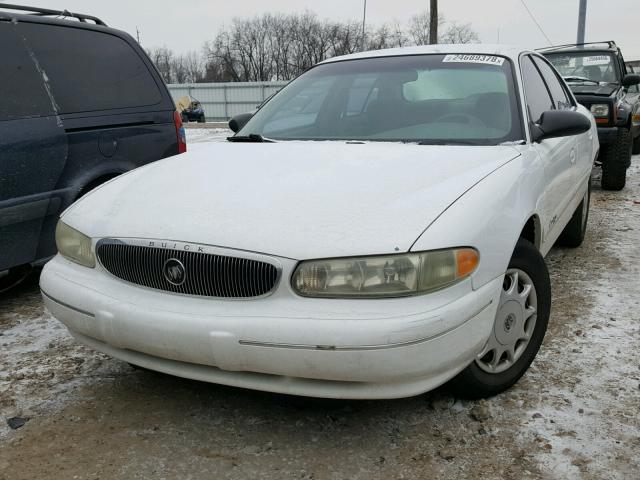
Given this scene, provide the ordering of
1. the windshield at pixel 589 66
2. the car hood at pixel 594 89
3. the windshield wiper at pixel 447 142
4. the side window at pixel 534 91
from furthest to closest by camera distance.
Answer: the windshield at pixel 589 66, the car hood at pixel 594 89, the side window at pixel 534 91, the windshield wiper at pixel 447 142

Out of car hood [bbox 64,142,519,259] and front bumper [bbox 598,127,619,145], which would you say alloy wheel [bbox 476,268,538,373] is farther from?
front bumper [bbox 598,127,619,145]

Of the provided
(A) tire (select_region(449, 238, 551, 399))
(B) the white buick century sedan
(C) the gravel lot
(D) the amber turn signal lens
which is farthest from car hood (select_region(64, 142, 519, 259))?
(C) the gravel lot

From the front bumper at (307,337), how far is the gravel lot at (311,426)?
29 cm

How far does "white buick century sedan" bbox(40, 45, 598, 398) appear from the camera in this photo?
2000 mm

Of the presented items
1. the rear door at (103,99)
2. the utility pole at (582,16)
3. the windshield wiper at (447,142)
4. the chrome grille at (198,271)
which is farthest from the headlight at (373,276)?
the utility pole at (582,16)

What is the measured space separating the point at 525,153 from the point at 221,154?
1432mm

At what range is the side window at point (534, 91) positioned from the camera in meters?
3.32

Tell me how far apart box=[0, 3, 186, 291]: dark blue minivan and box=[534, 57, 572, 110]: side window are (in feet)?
8.64

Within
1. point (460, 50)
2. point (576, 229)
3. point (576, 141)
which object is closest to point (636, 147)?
point (576, 229)

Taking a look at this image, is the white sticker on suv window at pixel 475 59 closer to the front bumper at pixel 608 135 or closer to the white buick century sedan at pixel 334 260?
the white buick century sedan at pixel 334 260

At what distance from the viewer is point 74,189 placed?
3.95 metres

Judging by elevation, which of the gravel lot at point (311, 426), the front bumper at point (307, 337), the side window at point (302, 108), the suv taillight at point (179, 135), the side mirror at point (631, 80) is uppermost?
the side mirror at point (631, 80)

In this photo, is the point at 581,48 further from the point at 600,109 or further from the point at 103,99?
the point at 103,99

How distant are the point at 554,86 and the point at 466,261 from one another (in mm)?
2800
